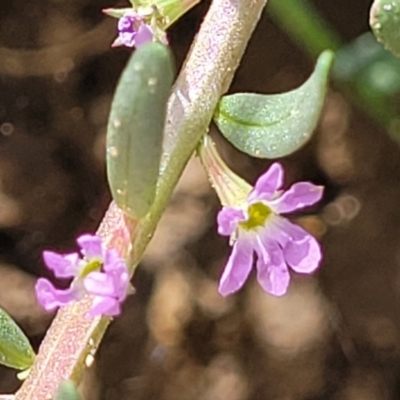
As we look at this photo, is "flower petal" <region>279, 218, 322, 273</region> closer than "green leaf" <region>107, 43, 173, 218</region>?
No

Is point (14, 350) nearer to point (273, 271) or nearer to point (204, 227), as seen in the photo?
point (273, 271)

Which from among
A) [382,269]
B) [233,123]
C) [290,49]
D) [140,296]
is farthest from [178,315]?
[233,123]

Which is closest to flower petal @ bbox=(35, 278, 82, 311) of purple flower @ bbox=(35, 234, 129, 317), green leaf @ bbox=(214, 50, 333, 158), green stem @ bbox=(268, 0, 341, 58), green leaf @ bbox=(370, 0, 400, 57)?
purple flower @ bbox=(35, 234, 129, 317)

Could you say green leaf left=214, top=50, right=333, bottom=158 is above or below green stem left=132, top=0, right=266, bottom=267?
below

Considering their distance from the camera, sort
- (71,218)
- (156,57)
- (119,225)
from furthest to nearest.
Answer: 1. (71,218)
2. (119,225)
3. (156,57)

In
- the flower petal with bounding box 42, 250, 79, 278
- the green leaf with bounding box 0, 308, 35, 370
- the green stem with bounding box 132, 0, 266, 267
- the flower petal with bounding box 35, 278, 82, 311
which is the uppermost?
the green stem with bounding box 132, 0, 266, 267

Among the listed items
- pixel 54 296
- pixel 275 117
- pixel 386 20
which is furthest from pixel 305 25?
pixel 54 296

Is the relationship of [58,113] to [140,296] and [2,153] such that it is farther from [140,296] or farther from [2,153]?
[140,296]

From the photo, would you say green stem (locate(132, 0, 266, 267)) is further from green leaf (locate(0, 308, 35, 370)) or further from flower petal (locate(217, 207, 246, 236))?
green leaf (locate(0, 308, 35, 370))
